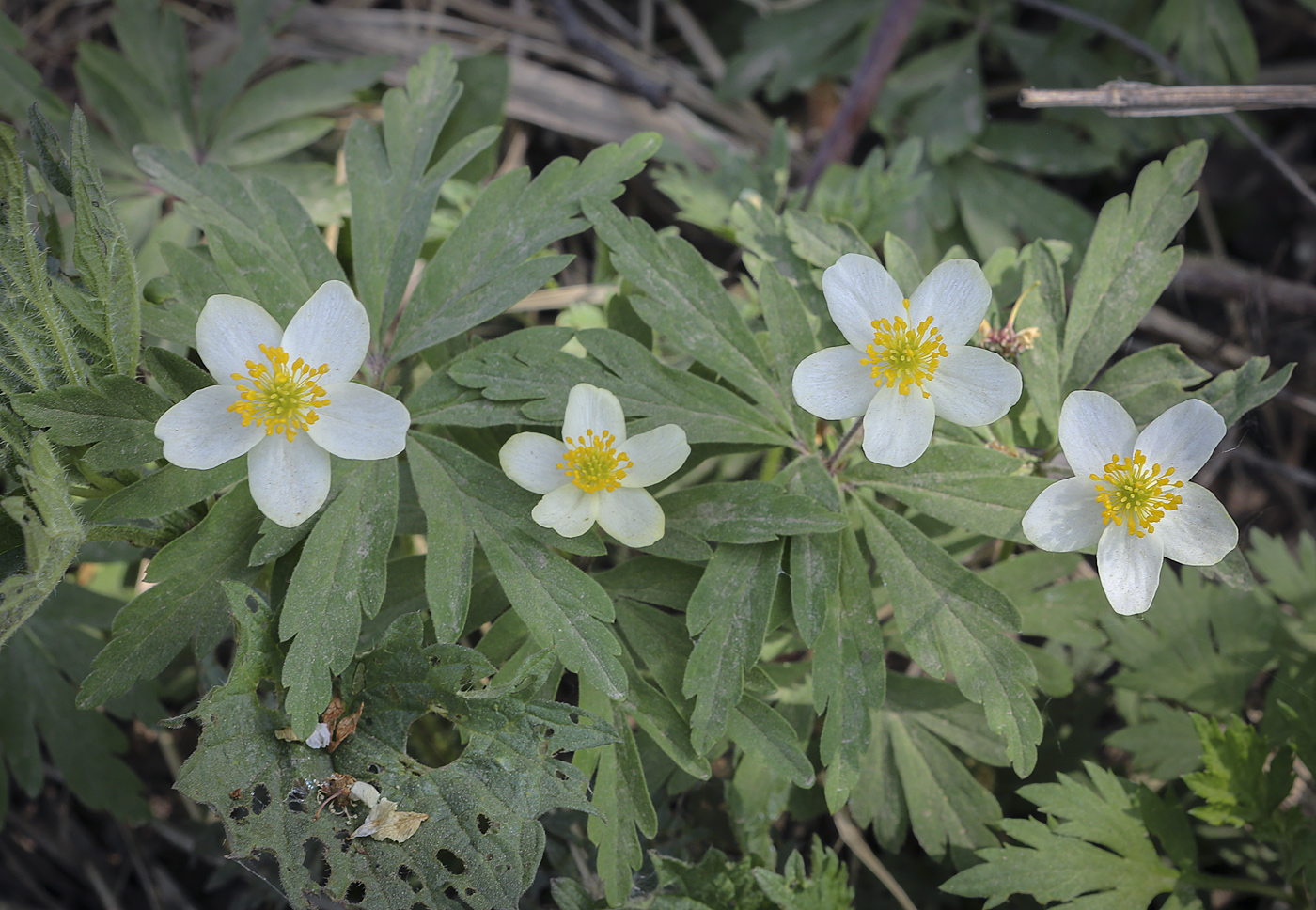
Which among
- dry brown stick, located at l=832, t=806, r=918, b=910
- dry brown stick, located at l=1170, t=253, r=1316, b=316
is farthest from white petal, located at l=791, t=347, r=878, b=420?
dry brown stick, located at l=1170, t=253, r=1316, b=316

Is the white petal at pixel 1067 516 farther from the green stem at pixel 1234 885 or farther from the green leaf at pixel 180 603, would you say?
the green leaf at pixel 180 603

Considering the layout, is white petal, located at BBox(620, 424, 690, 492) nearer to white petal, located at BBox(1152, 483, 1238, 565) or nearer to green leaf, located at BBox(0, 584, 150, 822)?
white petal, located at BBox(1152, 483, 1238, 565)

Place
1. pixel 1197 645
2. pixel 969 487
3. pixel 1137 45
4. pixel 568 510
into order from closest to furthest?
pixel 568 510
pixel 969 487
pixel 1197 645
pixel 1137 45

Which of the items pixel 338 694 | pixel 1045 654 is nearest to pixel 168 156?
pixel 338 694

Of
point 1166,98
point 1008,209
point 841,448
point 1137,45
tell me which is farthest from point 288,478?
point 1137,45

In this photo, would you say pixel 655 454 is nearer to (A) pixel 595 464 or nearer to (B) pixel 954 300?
(A) pixel 595 464

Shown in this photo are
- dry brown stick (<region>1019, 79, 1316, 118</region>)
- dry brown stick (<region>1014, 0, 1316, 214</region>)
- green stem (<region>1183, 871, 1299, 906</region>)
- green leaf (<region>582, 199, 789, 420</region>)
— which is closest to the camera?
green leaf (<region>582, 199, 789, 420</region>)
